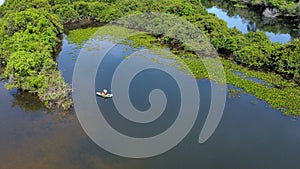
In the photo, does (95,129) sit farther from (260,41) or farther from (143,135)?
(260,41)

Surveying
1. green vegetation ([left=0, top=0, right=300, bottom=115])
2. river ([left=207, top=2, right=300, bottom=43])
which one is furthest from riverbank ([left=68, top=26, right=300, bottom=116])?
river ([left=207, top=2, right=300, bottom=43])

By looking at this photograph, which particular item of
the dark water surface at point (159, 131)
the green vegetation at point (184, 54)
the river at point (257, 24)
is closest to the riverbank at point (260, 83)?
the green vegetation at point (184, 54)

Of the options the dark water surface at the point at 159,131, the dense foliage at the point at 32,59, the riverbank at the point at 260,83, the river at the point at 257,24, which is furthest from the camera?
the river at the point at 257,24

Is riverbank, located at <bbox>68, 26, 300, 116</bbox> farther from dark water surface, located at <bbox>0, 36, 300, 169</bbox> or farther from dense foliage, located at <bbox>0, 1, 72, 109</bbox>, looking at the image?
dense foliage, located at <bbox>0, 1, 72, 109</bbox>

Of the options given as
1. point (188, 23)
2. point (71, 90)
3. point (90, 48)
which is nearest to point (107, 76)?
point (71, 90)

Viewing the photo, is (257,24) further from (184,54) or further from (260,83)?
(260,83)

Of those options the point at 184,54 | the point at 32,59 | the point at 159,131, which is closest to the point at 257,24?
the point at 184,54

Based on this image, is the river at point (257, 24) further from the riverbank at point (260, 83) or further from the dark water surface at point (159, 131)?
the dark water surface at point (159, 131)

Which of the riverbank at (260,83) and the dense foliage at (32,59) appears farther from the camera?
the riverbank at (260,83)
